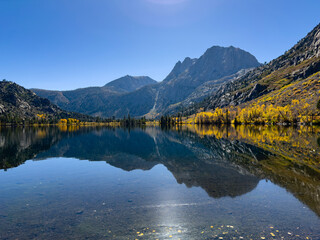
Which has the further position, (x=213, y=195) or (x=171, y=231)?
(x=213, y=195)

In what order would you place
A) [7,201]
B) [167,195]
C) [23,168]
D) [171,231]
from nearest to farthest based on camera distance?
[171,231] < [7,201] < [167,195] < [23,168]

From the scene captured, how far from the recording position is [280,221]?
1521 cm

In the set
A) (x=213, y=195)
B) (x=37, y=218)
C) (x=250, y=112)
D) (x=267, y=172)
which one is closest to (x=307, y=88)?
(x=250, y=112)

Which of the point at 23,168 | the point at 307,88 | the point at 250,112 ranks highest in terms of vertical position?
the point at 307,88

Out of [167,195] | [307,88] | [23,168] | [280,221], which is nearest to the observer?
[280,221]

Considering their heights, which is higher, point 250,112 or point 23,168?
point 250,112

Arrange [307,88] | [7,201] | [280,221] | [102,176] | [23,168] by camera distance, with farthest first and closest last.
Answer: [307,88] → [23,168] → [102,176] → [7,201] → [280,221]

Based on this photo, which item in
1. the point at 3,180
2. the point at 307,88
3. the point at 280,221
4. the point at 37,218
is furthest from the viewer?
the point at 307,88

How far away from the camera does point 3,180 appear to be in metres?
28.9

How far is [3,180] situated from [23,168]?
9.21 meters

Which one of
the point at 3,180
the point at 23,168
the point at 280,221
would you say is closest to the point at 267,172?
the point at 280,221

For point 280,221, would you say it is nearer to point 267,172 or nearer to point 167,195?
point 167,195

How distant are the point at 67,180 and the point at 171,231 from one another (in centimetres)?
2143

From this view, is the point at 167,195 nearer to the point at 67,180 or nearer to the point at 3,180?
the point at 67,180
